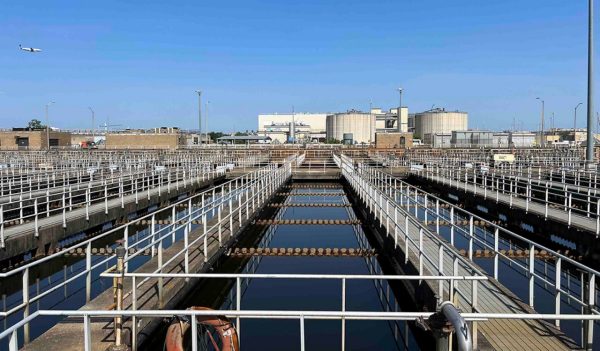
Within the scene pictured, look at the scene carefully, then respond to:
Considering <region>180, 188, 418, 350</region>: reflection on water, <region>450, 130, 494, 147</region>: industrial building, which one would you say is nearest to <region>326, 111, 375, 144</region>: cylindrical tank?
<region>450, 130, 494, 147</region>: industrial building

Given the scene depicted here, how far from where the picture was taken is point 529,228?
66.7ft

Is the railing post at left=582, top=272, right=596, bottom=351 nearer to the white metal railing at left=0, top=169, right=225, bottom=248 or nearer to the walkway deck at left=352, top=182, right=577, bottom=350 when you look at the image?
the walkway deck at left=352, top=182, right=577, bottom=350

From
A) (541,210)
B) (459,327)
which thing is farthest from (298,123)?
(459,327)

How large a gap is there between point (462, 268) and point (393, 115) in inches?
5884

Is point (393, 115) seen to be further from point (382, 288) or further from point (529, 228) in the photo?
point (382, 288)

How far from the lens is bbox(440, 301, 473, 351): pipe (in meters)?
3.79

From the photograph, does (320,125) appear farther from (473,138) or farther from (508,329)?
(508,329)

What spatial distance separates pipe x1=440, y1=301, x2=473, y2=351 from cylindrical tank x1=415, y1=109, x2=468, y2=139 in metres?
127

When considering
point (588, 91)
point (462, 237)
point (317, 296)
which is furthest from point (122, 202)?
point (588, 91)

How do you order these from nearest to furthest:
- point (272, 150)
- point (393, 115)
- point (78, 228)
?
1. point (78, 228)
2. point (272, 150)
3. point (393, 115)

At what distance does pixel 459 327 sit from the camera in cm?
395

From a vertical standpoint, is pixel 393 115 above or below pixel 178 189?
above

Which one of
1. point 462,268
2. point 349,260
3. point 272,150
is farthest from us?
point 272,150

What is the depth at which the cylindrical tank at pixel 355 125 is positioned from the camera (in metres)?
131
